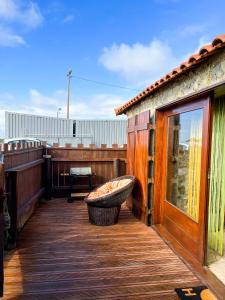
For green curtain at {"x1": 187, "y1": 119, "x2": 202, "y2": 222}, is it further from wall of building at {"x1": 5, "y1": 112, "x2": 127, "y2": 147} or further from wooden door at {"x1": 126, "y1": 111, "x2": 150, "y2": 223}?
wall of building at {"x1": 5, "y1": 112, "x2": 127, "y2": 147}

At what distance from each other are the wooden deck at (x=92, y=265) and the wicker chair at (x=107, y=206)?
0.13 metres

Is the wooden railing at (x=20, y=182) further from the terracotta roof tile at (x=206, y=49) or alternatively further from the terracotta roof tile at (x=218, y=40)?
the terracotta roof tile at (x=218, y=40)

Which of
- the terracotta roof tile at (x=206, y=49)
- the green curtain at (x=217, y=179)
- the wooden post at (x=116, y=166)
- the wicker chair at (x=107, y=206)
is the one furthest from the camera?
the wooden post at (x=116, y=166)

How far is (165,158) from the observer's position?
3752mm

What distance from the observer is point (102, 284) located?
2.31 m

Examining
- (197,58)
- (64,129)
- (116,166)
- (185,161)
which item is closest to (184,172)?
(185,161)

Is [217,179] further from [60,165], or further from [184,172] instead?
[60,165]

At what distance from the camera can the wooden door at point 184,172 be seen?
8.63ft

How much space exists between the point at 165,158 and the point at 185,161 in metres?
0.58

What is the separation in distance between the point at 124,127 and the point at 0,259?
34.4 ft

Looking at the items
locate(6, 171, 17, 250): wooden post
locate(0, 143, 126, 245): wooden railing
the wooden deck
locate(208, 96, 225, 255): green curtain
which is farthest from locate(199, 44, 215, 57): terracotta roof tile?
locate(0, 143, 126, 245): wooden railing

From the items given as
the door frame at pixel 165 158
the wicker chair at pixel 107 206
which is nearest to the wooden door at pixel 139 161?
the door frame at pixel 165 158

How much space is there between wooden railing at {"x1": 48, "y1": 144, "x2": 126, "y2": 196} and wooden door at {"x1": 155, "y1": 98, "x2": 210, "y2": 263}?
235 cm

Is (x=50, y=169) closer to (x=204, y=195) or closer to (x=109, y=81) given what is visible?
(x=204, y=195)
